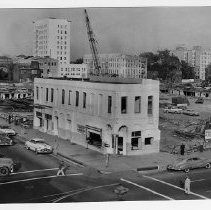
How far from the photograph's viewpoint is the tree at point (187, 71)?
48.6ft

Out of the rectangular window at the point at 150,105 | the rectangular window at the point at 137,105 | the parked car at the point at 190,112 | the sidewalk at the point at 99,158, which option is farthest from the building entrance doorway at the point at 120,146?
the parked car at the point at 190,112

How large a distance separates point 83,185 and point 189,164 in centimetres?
248

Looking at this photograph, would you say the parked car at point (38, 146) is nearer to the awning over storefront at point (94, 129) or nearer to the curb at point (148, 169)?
the awning over storefront at point (94, 129)

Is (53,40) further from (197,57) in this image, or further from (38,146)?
(197,57)

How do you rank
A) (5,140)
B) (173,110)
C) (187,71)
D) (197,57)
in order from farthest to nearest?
1. (187,71)
2. (173,110)
3. (197,57)
4. (5,140)

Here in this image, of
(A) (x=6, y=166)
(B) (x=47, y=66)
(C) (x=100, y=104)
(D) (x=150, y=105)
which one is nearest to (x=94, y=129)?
(C) (x=100, y=104)

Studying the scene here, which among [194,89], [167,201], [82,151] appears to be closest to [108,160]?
[82,151]

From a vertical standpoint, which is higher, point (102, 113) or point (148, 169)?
point (102, 113)

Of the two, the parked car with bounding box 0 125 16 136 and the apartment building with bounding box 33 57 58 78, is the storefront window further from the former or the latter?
the parked car with bounding box 0 125 16 136

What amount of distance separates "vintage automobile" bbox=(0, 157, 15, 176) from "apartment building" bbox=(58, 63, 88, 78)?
7.67ft

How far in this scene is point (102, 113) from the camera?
1383 cm

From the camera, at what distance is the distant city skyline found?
13.3 m

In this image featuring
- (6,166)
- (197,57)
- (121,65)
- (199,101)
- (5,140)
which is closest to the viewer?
(6,166)

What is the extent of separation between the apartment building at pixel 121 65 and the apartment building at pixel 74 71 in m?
0.15
